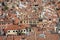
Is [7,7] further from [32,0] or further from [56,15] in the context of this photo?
[56,15]

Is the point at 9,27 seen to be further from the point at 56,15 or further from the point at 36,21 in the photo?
the point at 56,15

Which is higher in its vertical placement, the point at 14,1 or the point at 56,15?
the point at 14,1

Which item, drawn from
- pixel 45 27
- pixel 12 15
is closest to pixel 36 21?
pixel 45 27

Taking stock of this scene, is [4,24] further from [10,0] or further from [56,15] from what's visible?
[56,15]

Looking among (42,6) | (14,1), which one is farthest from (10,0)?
(42,6)

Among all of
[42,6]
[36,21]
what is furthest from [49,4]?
[36,21]

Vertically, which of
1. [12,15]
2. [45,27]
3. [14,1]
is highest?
[14,1]

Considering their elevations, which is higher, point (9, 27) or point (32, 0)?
point (32, 0)
